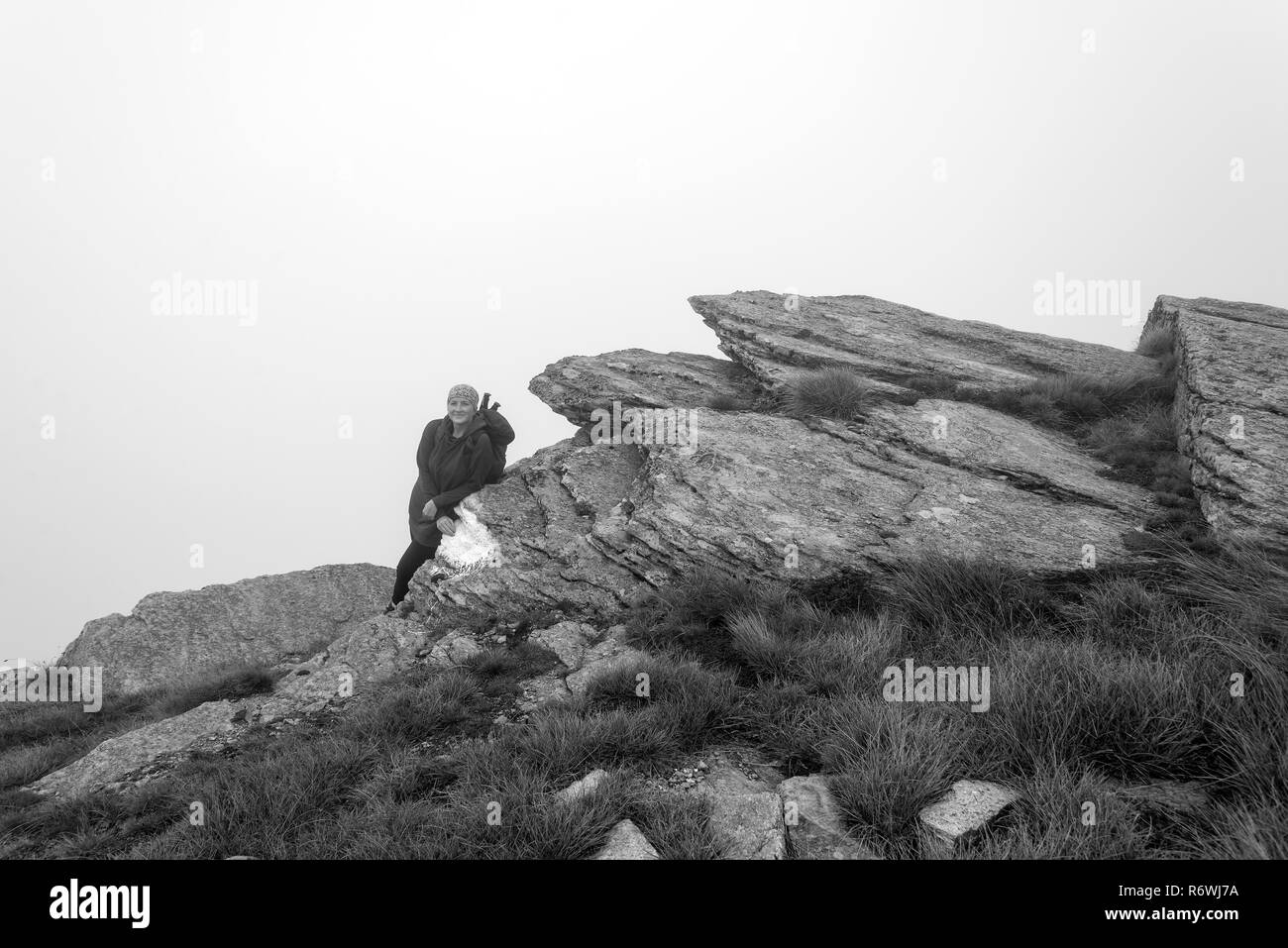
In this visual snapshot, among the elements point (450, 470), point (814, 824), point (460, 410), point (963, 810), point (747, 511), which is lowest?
point (814, 824)

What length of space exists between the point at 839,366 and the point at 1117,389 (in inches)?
189

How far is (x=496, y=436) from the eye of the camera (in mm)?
11297

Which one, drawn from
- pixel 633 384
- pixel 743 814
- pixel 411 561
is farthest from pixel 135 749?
pixel 633 384

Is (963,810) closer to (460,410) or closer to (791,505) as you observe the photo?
(791,505)

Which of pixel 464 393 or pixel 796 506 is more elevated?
pixel 464 393

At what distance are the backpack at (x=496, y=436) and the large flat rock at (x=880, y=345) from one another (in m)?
5.00

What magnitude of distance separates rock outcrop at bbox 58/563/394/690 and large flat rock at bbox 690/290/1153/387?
10.2 m

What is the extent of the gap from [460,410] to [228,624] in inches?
313

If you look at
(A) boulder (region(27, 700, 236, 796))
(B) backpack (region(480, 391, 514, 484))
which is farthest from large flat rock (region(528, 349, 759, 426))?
(A) boulder (region(27, 700, 236, 796))

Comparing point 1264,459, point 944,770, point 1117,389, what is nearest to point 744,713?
point 944,770

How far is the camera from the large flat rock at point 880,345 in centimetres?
1215

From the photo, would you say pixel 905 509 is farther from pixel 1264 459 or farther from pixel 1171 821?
pixel 1171 821

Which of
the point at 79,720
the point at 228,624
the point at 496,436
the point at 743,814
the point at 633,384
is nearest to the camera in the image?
the point at 743,814
